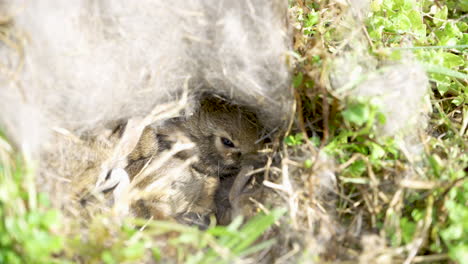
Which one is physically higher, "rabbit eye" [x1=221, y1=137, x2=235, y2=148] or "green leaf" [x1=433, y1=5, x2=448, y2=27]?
"green leaf" [x1=433, y1=5, x2=448, y2=27]

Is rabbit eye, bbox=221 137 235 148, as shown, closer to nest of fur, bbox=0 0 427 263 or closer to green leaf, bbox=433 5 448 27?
nest of fur, bbox=0 0 427 263

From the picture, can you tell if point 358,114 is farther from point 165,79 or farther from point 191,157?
point 191,157

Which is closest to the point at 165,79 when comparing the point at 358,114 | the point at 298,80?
the point at 298,80

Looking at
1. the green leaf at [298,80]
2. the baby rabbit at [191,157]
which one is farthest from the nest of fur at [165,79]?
the baby rabbit at [191,157]

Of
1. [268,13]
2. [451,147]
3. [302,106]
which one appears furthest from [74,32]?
[451,147]

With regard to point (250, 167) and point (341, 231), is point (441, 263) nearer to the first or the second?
point (341, 231)

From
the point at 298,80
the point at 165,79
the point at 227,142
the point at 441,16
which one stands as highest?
the point at 165,79

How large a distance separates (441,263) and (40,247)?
55.3 inches

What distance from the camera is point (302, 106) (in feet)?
7.01

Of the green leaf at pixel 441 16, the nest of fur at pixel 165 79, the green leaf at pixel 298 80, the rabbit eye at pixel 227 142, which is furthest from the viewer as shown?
the rabbit eye at pixel 227 142

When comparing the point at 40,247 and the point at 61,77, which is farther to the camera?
the point at 61,77

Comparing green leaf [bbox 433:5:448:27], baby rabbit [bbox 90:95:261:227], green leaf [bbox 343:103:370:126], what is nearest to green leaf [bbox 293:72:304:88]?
green leaf [bbox 343:103:370:126]

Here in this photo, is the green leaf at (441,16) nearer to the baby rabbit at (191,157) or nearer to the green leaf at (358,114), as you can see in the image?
the green leaf at (358,114)

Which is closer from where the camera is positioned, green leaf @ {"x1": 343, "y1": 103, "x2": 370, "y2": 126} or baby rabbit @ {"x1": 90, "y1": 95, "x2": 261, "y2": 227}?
green leaf @ {"x1": 343, "y1": 103, "x2": 370, "y2": 126}
